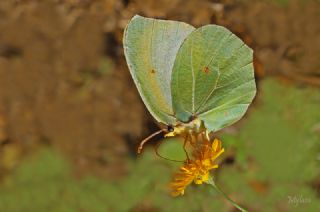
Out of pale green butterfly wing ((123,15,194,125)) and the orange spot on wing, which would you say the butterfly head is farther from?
the orange spot on wing

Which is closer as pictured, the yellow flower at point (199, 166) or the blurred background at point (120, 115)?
the yellow flower at point (199, 166)

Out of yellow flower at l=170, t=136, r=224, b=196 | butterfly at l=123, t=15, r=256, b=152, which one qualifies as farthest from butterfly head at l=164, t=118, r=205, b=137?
yellow flower at l=170, t=136, r=224, b=196

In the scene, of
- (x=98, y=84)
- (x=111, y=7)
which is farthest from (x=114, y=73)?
(x=111, y=7)

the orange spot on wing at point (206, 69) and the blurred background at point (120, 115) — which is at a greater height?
the orange spot on wing at point (206, 69)

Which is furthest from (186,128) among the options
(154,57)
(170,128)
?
(154,57)

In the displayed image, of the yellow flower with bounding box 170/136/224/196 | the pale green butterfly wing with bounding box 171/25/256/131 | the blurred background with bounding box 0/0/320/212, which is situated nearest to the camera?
the yellow flower with bounding box 170/136/224/196

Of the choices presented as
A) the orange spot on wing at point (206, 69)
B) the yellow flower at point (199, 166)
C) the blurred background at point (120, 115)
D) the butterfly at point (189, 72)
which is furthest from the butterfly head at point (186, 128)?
the blurred background at point (120, 115)

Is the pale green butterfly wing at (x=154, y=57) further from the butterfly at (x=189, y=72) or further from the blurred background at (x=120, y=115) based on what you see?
the blurred background at (x=120, y=115)
